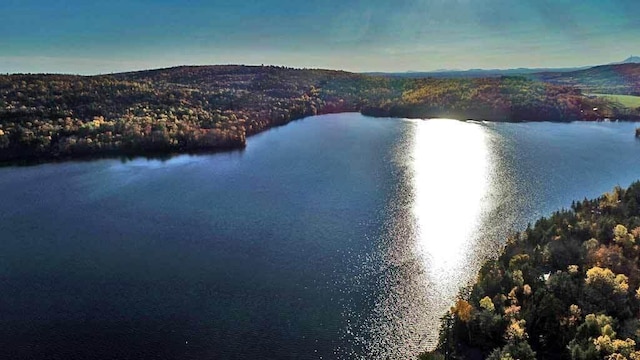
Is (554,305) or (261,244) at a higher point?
(554,305)

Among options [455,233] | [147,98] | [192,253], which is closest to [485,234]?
[455,233]

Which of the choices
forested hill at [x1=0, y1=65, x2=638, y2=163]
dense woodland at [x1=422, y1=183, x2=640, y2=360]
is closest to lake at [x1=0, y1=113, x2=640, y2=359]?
dense woodland at [x1=422, y1=183, x2=640, y2=360]

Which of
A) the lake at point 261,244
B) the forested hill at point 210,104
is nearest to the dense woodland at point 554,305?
the lake at point 261,244

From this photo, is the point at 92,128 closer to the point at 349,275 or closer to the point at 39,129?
the point at 39,129

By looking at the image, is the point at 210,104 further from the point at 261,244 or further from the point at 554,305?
the point at 554,305

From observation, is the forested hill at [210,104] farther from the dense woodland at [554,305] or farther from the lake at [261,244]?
the dense woodland at [554,305]

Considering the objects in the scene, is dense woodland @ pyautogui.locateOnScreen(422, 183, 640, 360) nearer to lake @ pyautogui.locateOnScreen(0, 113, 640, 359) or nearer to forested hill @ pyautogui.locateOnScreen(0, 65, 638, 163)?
lake @ pyautogui.locateOnScreen(0, 113, 640, 359)

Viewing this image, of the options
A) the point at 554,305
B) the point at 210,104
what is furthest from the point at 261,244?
the point at 210,104
